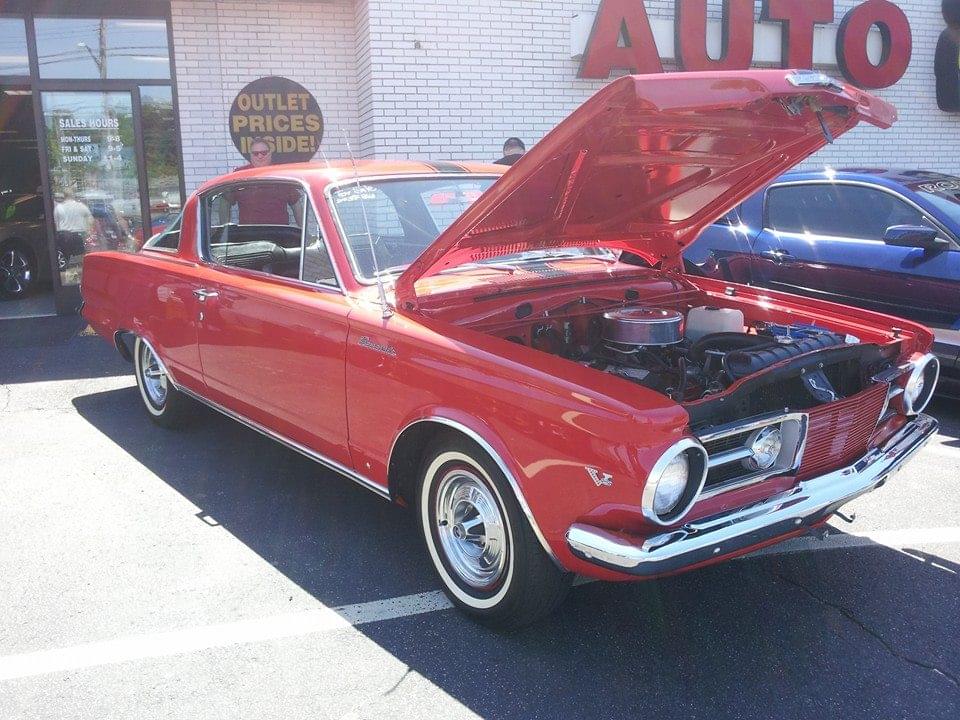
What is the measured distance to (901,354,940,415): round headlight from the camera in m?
3.23

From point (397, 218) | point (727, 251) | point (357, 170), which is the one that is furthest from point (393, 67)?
point (397, 218)

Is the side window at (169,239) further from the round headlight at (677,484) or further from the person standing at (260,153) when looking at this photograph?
the person standing at (260,153)

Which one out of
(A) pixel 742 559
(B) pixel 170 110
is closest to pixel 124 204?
(B) pixel 170 110

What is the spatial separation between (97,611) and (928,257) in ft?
16.5

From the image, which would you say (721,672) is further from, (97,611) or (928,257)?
(928,257)

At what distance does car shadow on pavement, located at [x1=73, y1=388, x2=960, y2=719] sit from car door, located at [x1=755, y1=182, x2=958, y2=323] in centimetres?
246

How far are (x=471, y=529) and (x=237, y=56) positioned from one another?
24.5 feet

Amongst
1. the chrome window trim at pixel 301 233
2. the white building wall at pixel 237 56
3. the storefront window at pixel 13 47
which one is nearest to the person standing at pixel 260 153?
the white building wall at pixel 237 56

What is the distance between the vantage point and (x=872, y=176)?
231 inches

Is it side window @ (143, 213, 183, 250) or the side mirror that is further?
the side mirror

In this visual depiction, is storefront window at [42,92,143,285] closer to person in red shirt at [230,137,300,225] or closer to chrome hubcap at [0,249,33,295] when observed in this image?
chrome hubcap at [0,249,33,295]

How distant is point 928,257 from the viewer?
→ 5.29m

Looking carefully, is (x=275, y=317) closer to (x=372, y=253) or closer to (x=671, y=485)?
(x=372, y=253)

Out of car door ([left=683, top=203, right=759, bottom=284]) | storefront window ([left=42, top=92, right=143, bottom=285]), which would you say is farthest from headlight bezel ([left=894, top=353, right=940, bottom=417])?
storefront window ([left=42, top=92, right=143, bottom=285])
